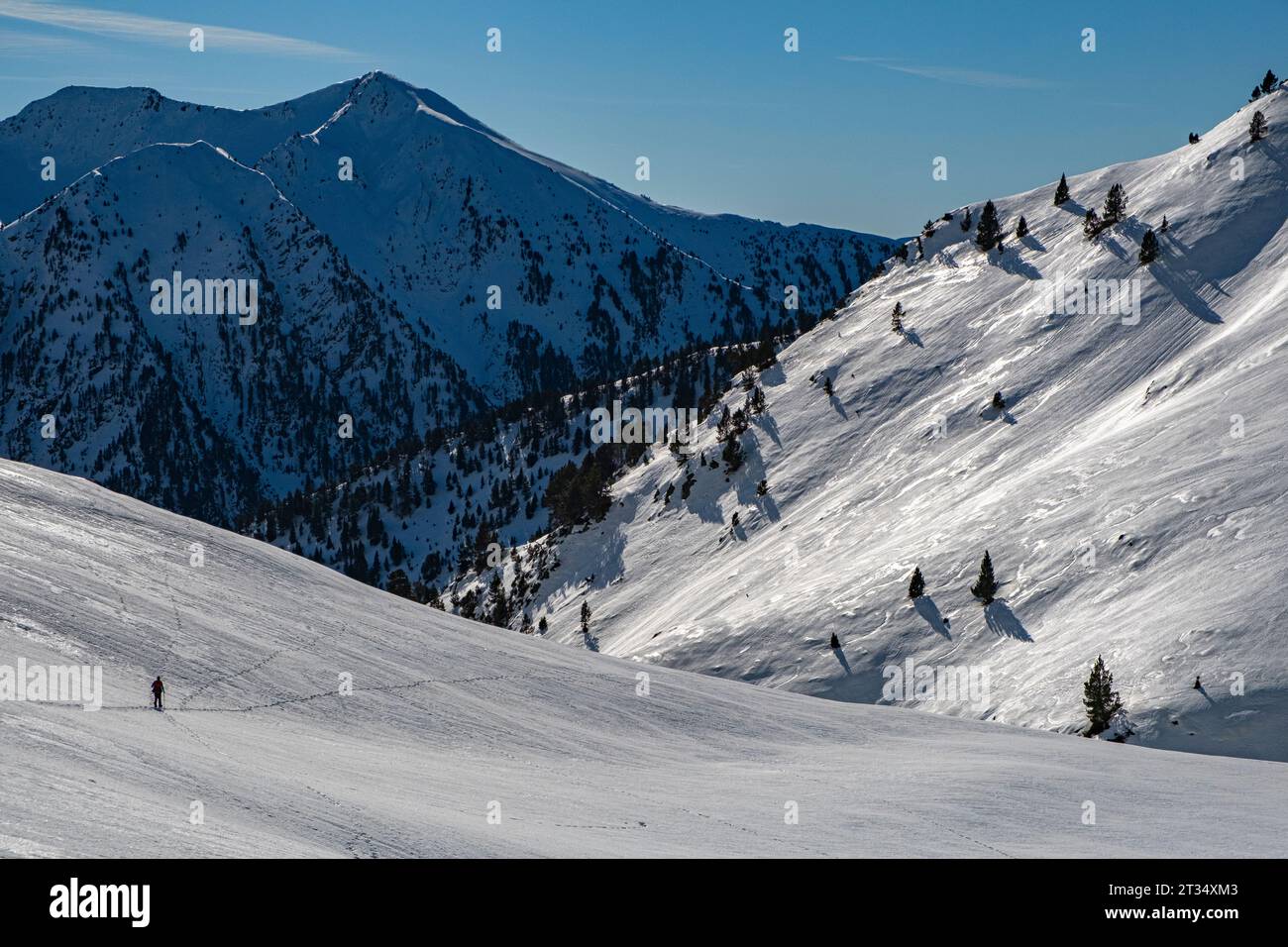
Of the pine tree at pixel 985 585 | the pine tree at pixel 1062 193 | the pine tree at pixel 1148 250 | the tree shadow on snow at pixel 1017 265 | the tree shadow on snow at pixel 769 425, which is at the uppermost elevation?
the pine tree at pixel 1062 193

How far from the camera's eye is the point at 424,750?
84.9 feet

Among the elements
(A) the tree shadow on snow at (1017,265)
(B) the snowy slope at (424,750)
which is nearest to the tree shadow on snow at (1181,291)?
(A) the tree shadow on snow at (1017,265)

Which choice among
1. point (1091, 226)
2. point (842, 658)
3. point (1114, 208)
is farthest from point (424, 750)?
point (1091, 226)

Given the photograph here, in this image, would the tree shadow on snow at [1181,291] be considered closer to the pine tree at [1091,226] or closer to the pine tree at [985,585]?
the pine tree at [1091,226]

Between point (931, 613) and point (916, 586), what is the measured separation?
189 cm

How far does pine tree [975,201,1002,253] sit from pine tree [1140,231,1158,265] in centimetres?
2204

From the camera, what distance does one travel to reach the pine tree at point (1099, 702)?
129 ft

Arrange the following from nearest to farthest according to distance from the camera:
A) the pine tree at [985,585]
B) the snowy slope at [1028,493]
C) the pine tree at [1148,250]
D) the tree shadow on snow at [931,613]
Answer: the snowy slope at [1028,493] → the tree shadow on snow at [931,613] → the pine tree at [985,585] → the pine tree at [1148,250]

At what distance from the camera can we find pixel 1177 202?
304 feet

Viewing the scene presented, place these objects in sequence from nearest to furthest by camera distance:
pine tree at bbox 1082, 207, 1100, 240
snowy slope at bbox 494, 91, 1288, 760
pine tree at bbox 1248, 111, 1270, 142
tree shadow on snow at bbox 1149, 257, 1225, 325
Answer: snowy slope at bbox 494, 91, 1288, 760, tree shadow on snow at bbox 1149, 257, 1225, 325, pine tree at bbox 1082, 207, 1100, 240, pine tree at bbox 1248, 111, 1270, 142

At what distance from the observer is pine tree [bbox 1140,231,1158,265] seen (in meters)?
85.1

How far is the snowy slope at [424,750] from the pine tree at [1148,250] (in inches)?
2364

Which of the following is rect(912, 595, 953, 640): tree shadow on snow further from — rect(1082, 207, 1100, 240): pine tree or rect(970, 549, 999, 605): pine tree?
rect(1082, 207, 1100, 240): pine tree

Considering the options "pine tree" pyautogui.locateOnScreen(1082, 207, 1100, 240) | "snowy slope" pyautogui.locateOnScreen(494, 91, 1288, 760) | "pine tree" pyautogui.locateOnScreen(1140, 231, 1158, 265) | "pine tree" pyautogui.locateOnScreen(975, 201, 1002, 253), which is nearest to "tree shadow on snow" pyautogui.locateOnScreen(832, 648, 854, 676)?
"snowy slope" pyautogui.locateOnScreen(494, 91, 1288, 760)
